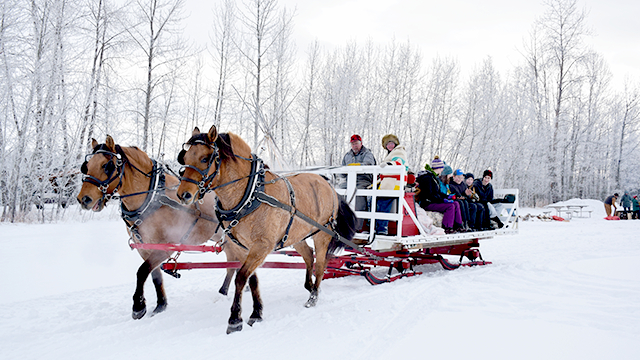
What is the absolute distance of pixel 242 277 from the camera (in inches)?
120

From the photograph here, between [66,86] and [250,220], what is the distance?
7.89 meters

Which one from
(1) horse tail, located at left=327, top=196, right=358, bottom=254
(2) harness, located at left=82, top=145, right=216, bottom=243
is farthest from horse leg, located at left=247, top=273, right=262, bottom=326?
(1) horse tail, located at left=327, top=196, right=358, bottom=254

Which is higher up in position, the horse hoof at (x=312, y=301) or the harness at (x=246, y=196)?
the harness at (x=246, y=196)

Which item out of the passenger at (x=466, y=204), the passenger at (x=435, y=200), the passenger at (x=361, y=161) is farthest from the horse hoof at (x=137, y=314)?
the passenger at (x=466, y=204)

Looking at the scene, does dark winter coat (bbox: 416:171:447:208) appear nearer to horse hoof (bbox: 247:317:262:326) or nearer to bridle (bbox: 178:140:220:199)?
horse hoof (bbox: 247:317:262:326)

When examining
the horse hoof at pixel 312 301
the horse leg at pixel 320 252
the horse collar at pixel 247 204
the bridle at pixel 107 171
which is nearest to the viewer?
the horse collar at pixel 247 204

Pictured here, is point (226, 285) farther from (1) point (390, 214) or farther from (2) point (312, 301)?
(1) point (390, 214)

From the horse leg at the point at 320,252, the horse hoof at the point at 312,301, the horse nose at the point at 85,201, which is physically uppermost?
the horse nose at the point at 85,201

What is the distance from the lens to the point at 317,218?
3.97 m

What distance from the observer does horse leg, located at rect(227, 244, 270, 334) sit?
3.00 m

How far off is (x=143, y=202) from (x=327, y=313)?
2.01 metres

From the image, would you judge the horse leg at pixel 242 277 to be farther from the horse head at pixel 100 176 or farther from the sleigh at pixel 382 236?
the horse head at pixel 100 176

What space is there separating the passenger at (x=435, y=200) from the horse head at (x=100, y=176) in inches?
165

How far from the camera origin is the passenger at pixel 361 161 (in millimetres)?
5105
